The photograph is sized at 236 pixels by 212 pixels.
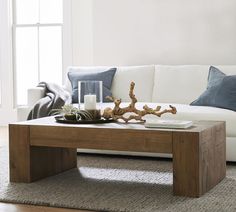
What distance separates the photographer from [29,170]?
11.5 ft

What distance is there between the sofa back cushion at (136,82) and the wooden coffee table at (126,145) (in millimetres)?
1451

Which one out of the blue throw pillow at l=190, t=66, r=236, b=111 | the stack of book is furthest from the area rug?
the blue throw pillow at l=190, t=66, r=236, b=111

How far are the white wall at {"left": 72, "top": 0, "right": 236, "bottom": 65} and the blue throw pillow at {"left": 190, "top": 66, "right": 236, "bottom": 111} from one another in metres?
0.87

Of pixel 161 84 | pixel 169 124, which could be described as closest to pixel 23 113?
pixel 161 84

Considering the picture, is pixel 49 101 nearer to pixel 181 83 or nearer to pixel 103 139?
pixel 181 83

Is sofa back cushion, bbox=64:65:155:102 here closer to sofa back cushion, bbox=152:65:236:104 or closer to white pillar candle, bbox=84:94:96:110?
sofa back cushion, bbox=152:65:236:104

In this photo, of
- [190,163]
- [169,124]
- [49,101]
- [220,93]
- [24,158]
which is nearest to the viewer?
[190,163]

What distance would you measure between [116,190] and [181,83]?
191cm

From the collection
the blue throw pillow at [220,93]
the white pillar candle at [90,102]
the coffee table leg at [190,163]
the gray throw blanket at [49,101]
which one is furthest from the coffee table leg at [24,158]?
the blue throw pillow at [220,93]

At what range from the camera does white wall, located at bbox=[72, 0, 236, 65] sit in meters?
5.42

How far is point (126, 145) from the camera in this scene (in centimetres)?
325

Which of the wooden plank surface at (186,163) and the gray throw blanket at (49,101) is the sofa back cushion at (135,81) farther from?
the wooden plank surface at (186,163)

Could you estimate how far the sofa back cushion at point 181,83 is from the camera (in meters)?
4.88

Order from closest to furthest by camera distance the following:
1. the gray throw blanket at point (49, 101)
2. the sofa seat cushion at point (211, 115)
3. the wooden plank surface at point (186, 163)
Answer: the wooden plank surface at point (186, 163)
the sofa seat cushion at point (211, 115)
the gray throw blanket at point (49, 101)
